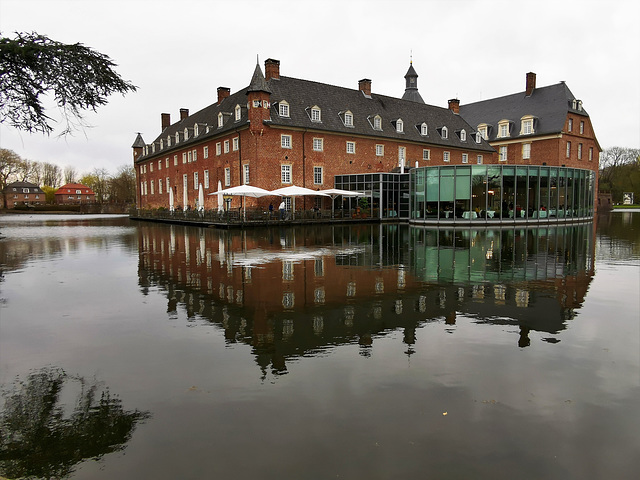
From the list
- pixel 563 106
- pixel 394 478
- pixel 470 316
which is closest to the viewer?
pixel 394 478

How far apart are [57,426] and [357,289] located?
22.0ft

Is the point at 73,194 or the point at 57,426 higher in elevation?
the point at 73,194

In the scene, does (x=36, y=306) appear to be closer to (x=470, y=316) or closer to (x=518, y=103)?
(x=470, y=316)

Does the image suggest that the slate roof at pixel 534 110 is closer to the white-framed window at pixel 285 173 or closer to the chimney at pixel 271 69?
the chimney at pixel 271 69

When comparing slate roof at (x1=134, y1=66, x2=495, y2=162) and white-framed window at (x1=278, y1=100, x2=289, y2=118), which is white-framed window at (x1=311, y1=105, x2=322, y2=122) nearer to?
slate roof at (x1=134, y1=66, x2=495, y2=162)

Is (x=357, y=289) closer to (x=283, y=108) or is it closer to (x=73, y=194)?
(x=283, y=108)

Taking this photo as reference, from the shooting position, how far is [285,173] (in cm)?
3934

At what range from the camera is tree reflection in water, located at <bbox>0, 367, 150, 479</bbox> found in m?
3.70

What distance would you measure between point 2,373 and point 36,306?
3848 mm

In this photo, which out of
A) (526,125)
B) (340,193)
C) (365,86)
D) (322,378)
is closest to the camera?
(322,378)

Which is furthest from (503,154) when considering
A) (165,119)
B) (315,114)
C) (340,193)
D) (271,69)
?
(165,119)

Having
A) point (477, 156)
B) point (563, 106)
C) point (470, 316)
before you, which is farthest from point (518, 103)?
point (470, 316)

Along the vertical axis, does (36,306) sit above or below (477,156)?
below

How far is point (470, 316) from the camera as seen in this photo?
7.94 m
